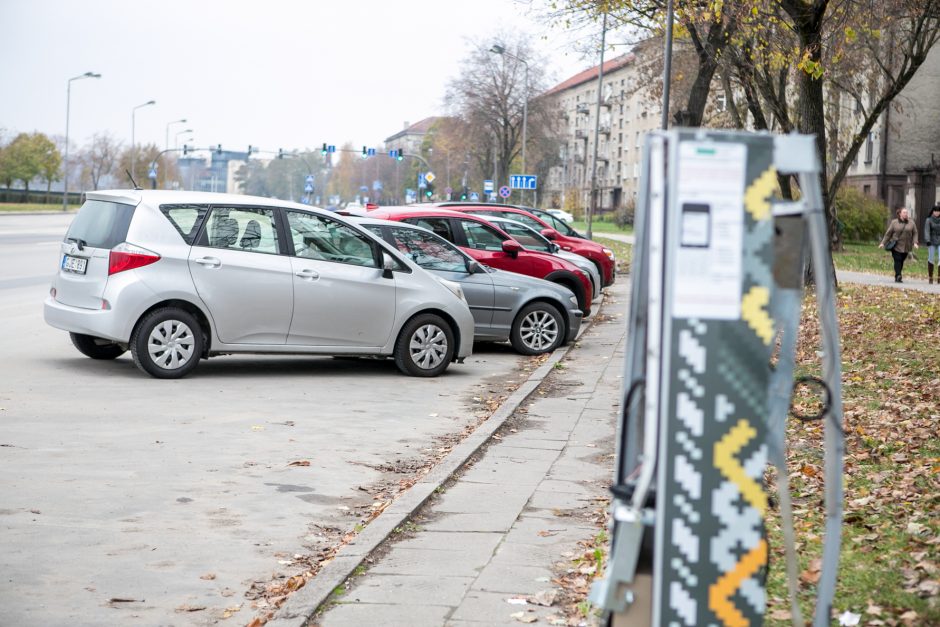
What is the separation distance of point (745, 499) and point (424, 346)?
32.1 feet

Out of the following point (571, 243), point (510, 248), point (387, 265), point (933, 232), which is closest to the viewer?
point (387, 265)

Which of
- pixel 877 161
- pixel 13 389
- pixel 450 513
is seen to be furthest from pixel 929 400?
pixel 877 161

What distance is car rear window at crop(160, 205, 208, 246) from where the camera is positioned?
11.8 m

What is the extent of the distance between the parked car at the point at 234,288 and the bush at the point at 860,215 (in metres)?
39.8

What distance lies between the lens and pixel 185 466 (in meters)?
7.94

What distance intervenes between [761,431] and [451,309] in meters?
9.72

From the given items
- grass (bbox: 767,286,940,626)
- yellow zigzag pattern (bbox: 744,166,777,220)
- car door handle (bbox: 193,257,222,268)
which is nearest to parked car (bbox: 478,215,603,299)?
grass (bbox: 767,286,940,626)

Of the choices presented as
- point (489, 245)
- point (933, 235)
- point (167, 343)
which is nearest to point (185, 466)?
point (167, 343)

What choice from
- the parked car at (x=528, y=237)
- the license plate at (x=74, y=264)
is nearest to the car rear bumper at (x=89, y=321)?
the license plate at (x=74, y=264)

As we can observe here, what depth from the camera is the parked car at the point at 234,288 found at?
11.5 metres

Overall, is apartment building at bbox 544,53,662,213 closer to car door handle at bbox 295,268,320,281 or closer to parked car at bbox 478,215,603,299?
parked car at bbox 478,215,603,299

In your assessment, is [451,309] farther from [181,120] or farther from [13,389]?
[181,120]

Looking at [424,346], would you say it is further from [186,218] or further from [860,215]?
[860,215]

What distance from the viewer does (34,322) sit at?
16.1m
